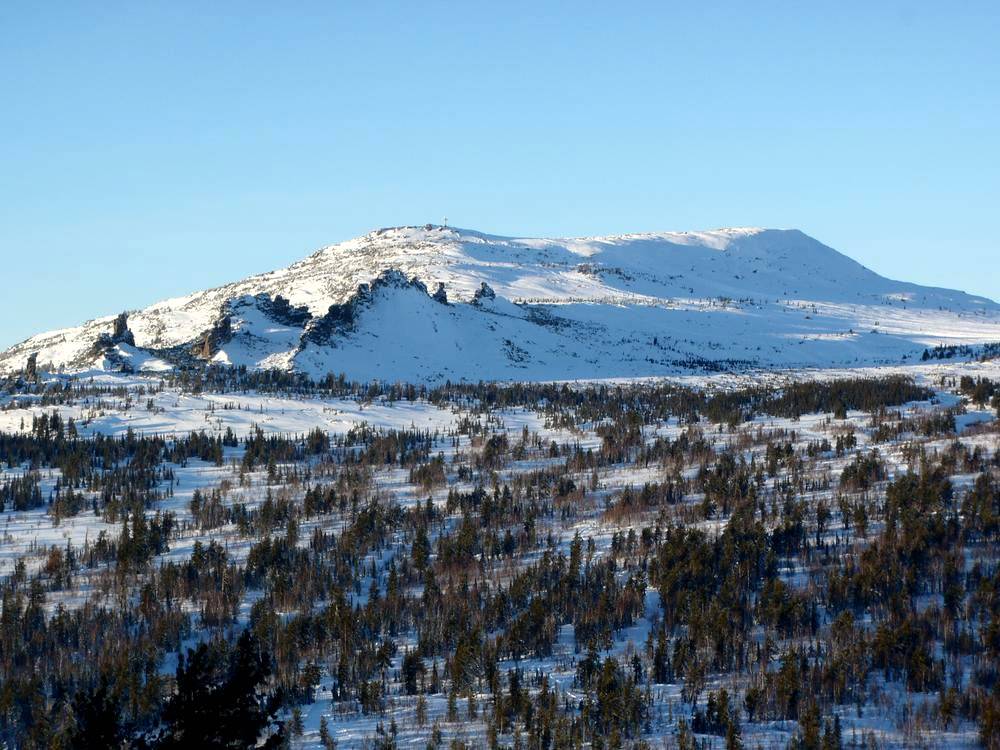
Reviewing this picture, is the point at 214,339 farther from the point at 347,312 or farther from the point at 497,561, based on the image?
the point at 497,561

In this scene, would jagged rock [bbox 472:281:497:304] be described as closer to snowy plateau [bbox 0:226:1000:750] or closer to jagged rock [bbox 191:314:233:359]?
jagged rock [bbox 191:314:233:359]

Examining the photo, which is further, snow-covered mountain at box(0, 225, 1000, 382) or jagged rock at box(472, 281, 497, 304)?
jagged rock at box(472, 281, 497, 304)

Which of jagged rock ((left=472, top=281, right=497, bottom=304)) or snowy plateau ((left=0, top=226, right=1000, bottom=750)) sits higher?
jagged rock ((left=472, top=281, right=497, bottom=304))

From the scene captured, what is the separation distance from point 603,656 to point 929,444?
2985cm

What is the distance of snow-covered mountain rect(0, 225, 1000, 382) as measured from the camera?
110438 mm

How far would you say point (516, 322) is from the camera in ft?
419

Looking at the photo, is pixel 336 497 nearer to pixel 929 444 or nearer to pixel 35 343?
pixel 929 444

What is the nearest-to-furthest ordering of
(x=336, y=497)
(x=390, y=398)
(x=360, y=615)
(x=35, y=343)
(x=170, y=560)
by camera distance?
(x=360, y=615) → (x=170, y=560) → (x=336, y=497) → (x=390, y=398) → (x=35, y=343)

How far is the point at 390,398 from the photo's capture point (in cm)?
8888

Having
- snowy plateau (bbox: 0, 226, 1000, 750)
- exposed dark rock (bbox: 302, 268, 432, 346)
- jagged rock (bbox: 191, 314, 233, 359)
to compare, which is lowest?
snowy plateau (bbox: 0, 226, 1000, 750)

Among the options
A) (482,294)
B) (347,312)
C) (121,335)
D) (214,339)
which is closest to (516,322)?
(482,294)

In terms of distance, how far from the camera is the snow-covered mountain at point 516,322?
4348 inches

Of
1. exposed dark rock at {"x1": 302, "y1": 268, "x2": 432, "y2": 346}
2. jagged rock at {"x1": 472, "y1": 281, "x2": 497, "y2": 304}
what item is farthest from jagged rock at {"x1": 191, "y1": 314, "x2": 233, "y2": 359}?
jagged rock at {"x1": 472, "y1": 281, "x2": 497, "y2": 304}

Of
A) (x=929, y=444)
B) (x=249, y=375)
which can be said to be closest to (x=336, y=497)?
(x=929, y=444)
